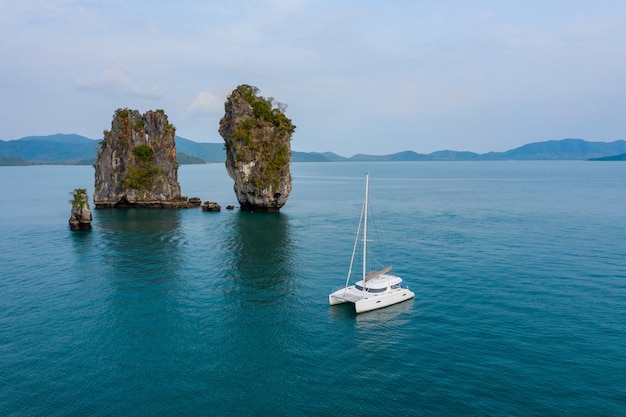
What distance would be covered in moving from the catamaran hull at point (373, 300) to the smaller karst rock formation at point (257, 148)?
64994 millimetres

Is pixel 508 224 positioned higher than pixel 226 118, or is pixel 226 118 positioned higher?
pixel 226 118

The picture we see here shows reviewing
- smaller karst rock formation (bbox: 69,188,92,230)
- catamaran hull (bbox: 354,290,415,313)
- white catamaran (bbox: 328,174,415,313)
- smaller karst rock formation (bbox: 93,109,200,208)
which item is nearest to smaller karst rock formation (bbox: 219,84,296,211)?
smaller karst rock formation (bbox: 93,109,200,208)

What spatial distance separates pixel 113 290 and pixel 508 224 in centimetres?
7584

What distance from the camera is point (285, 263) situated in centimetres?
6144

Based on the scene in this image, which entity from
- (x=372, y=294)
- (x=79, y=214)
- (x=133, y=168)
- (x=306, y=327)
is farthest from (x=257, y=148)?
(x=306, y=327)

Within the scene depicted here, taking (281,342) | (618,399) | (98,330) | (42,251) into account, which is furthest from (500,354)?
(42,251)

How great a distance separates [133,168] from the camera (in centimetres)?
11744

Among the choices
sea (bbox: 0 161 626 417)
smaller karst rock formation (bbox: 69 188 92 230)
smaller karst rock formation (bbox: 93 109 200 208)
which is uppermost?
smaller karst rock formation (bbox: 93 109 200 208)

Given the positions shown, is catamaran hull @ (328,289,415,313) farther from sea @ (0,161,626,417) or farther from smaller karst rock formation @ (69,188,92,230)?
smaller karst rock formation @ (69,188,92,230)

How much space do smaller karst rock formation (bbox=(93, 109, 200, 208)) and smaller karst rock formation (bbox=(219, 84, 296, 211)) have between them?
22557mm

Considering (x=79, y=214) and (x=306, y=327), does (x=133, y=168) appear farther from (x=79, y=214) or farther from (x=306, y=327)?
(x=306, y=327)

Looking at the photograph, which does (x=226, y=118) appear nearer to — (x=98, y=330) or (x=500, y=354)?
(x=98, y=330)

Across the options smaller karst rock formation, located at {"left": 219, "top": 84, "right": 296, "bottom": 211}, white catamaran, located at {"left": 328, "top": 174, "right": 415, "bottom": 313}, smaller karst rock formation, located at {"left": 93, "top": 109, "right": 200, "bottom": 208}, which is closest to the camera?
white catamaran, located at {"left": 328, "top": 174, "right": 415, "bottom": 313}

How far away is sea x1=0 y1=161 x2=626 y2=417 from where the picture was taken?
28156mm
